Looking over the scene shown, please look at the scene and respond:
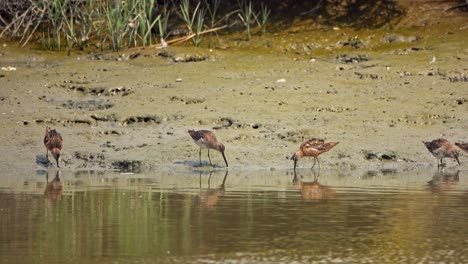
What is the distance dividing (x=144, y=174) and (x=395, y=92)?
4.57m

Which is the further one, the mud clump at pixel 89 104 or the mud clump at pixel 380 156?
the mud clump at pixel 89 104

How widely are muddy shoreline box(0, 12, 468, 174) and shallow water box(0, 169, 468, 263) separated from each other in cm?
104

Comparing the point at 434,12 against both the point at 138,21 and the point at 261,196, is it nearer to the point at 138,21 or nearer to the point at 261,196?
the point at 138,21

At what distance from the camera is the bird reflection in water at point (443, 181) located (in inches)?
438

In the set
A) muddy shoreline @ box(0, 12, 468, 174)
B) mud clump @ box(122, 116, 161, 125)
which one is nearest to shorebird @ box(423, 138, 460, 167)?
muddy shoreline @ box(0, 12, 468, 174)

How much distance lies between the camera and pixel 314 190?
10.9 m

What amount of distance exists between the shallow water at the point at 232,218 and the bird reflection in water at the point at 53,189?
14 millimetres

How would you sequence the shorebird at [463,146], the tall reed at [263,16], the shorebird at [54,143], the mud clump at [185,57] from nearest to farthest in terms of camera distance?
1. the shorebird at [54,143]
2. the shorebird at [463,146]
3. the mud clump at [185,57]
4. the tall reed at [263,16]

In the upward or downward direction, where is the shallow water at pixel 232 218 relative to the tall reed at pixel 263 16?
downward

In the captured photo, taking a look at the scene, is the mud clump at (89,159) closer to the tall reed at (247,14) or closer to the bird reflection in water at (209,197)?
the bird reflection in water at (209,197)

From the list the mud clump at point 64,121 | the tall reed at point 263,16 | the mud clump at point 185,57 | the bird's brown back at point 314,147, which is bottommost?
the bird's brown back at point 314,147

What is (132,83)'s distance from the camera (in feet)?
53.4

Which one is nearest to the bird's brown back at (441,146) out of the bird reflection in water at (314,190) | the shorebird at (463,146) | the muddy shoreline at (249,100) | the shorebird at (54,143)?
the shorebird at (463,146)

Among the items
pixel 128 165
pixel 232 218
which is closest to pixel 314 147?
pixel 128 165
